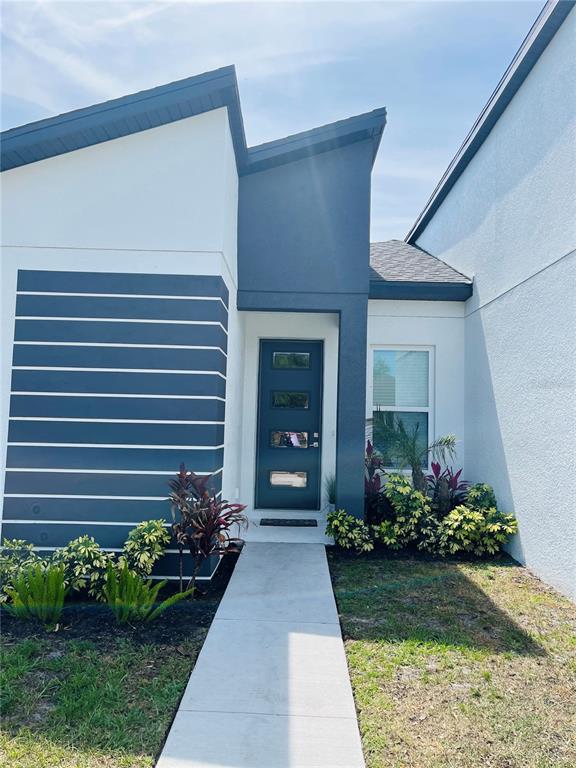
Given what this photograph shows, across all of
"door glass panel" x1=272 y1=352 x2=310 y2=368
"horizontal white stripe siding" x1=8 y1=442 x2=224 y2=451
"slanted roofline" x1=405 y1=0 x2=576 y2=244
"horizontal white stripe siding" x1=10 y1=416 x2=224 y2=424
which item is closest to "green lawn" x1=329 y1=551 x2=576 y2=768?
"horizontal white stripe siding" x1=8 y1=442 x2=224 y2=451

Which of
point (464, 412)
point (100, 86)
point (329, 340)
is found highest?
point (100, 86)

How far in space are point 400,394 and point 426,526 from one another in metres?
2.17

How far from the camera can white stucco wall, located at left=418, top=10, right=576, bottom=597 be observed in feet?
15.4

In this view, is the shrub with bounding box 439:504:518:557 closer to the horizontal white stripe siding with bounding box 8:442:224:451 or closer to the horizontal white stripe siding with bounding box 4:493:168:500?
the horizontal white stripe siding with bounding box 8:442:224:451

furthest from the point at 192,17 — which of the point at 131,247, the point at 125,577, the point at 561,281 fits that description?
the point at 125,577

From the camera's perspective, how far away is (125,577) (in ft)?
12.7

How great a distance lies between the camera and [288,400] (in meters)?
7.57

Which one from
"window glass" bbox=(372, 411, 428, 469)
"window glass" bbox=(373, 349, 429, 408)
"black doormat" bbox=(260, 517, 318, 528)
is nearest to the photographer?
"black doormat" bbox=(260, 517, 318, 528)

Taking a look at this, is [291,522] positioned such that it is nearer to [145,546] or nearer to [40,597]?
[145,546]

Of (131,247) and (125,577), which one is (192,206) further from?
(125,577)

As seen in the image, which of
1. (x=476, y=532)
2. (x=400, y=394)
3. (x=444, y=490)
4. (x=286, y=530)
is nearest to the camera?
(x=476, y=532)

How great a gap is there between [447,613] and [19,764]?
3.22 metres

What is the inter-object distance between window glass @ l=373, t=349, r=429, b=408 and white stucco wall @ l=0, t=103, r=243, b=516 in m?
3.35

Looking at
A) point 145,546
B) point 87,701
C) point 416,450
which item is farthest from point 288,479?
point 87,701
